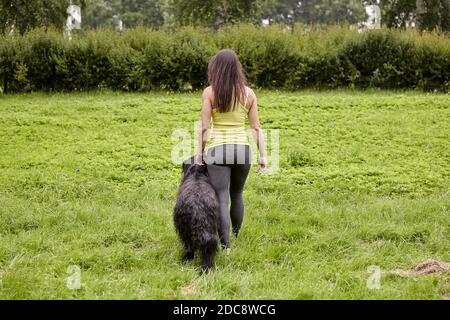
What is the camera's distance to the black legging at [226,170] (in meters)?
4.88

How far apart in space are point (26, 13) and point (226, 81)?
16.3 m

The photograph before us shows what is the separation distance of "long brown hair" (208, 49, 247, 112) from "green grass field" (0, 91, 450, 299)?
1.45 meters

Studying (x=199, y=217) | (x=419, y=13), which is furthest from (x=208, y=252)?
(x=419, y=13)

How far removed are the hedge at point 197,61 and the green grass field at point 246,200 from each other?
2052 mm

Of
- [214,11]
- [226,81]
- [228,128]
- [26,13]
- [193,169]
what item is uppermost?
[214,11]

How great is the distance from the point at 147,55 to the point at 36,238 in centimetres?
1093

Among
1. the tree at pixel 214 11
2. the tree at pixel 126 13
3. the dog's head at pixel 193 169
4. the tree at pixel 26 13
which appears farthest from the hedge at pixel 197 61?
the tree at pixel 126 13

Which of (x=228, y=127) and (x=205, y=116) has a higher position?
(x=205, y=116)

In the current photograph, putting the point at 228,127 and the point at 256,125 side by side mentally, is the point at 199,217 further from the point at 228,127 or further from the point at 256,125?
the point at 256,125

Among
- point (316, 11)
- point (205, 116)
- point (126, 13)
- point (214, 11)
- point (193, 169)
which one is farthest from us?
point (316, 11)

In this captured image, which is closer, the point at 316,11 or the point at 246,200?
the point at 246,200

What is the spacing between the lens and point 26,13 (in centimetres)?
1880

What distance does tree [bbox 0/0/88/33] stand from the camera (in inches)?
733

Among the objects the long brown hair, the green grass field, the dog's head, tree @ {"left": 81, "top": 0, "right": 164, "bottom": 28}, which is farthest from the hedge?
tree @ {"left": 81, "top": 0, "right": 164, "bottom": 28}
